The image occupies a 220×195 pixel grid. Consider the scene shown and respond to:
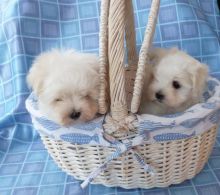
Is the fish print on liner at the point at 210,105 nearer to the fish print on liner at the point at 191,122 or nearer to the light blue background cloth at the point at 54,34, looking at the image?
the fish print on liner at the point at 191,122

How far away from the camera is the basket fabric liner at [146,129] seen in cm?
128

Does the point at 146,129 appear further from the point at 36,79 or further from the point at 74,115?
the point at 36,79

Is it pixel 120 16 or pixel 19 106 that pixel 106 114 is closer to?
pixel 120 16

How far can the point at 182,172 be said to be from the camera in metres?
1.48

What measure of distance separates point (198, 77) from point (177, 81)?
0.32ft

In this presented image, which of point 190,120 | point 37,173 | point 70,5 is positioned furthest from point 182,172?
point 70,5

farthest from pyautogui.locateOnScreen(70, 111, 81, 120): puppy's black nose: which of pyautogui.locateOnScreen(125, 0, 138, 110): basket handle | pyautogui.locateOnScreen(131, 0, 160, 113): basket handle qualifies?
pyautogui.locateOnScreen(125, 0, 138, 110): basket handle

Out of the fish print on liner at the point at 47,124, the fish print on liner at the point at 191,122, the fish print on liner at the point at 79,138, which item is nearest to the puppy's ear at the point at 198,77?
the fish print on liner at the point at 191,122

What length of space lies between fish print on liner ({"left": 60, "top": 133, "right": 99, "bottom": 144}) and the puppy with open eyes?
0.36m

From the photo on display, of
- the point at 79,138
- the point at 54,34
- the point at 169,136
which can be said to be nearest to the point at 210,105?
the point at 169,136

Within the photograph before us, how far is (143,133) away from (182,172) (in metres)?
0.33

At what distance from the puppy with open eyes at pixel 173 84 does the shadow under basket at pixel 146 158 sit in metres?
0.21

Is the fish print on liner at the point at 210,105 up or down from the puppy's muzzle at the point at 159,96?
up

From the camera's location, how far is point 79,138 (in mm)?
1340
